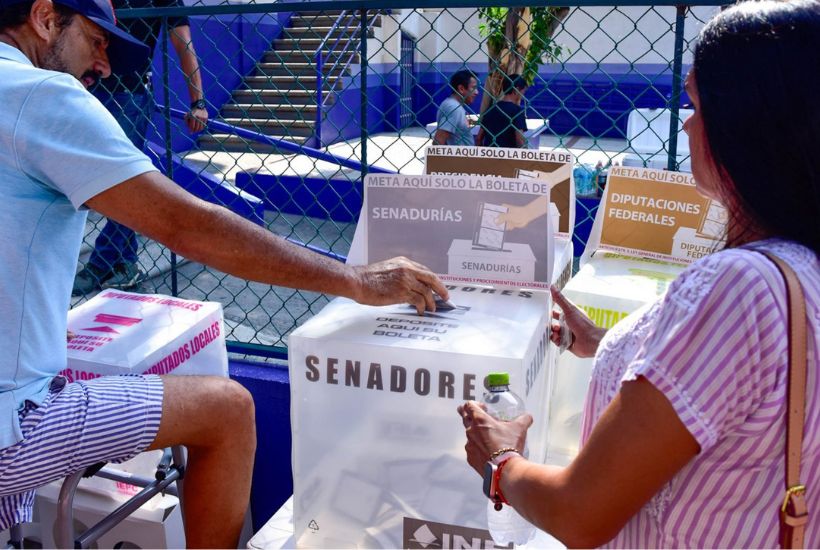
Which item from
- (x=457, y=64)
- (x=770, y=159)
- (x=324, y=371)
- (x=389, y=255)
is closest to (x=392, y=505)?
(x=324, y=371)

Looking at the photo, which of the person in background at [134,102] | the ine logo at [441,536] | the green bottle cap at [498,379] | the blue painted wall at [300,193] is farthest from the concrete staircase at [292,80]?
the green bottle cap at [498,379]

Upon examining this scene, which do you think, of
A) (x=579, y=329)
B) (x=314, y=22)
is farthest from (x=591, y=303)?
(x=314, y=22)

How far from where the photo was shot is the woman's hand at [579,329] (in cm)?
167

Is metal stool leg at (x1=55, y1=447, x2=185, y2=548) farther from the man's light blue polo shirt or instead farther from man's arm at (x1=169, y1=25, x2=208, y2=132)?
man's arm at (x1=169, y1=25, x2=208, y2=132)

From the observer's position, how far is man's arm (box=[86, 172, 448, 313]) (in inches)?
58.2

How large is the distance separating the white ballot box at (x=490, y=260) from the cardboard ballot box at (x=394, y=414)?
0.14 metres

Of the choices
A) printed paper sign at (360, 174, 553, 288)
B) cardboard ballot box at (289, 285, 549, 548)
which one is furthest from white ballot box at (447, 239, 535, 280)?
cardboard ballot box at (289, 285, 549, 548)

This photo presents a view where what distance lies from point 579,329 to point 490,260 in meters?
0.25

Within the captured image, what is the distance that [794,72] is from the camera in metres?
0.91

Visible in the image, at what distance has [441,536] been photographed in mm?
1583

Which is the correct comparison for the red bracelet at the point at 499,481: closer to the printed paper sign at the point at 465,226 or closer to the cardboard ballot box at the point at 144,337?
the printed paper sign at the point at 465,226

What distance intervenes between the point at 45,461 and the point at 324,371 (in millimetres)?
532

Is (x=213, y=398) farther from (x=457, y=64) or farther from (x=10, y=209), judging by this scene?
(x=457, y=64)

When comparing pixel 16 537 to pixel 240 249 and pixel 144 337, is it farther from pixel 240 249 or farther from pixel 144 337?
pixel 240 249
